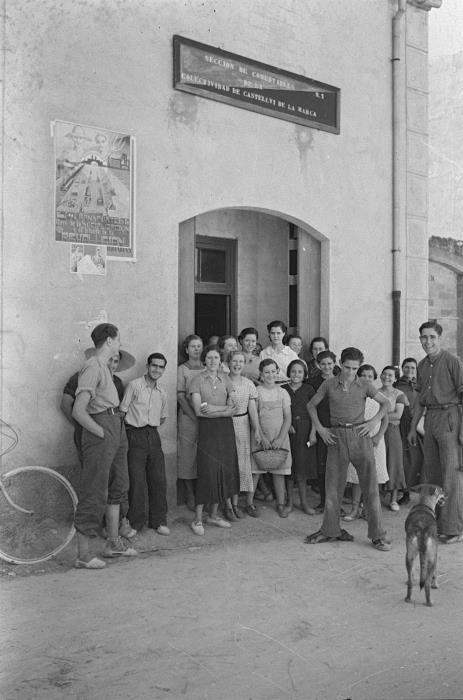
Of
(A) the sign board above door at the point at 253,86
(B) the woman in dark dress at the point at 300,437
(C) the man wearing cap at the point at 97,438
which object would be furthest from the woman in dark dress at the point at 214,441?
(A) the sign board above door at the point at 253,86

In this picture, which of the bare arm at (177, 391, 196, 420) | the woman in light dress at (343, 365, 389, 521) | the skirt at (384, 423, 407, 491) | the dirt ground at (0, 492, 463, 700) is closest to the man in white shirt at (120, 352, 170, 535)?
the dirt ground at (0, 492, 463, 700)

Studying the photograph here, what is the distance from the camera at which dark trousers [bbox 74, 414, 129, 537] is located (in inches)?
225

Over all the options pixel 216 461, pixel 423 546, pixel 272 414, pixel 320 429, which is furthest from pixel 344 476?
pixel 423 546

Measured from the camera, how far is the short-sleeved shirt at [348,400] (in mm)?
6578

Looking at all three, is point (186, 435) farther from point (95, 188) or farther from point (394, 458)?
point (95, 188)

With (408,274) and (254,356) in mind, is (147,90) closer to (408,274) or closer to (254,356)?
(254,356)

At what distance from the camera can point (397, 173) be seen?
9.50 metres

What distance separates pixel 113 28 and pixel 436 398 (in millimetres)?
4554

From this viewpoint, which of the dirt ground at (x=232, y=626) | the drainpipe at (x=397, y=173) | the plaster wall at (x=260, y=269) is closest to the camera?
the dirt ground at (x=232, y=626)

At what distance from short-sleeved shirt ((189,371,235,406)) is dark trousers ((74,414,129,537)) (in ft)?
3.69

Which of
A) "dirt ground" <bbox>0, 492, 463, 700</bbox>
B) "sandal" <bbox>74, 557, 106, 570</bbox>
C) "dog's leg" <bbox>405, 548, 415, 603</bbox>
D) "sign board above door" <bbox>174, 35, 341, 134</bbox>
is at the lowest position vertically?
"dirt ground" <bbox>0, 492, 463, 700</bbox>

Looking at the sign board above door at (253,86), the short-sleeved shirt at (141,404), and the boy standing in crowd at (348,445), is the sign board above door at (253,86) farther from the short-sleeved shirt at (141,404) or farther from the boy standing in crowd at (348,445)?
the boy standing in crowd at (348,445)

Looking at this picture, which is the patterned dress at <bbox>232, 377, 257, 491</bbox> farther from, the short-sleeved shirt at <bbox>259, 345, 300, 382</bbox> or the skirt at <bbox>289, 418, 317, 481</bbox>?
the short-sleeved shirt at <bbox>259, 345, 300, 382</bbox>

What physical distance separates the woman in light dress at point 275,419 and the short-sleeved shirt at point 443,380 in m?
1.39
